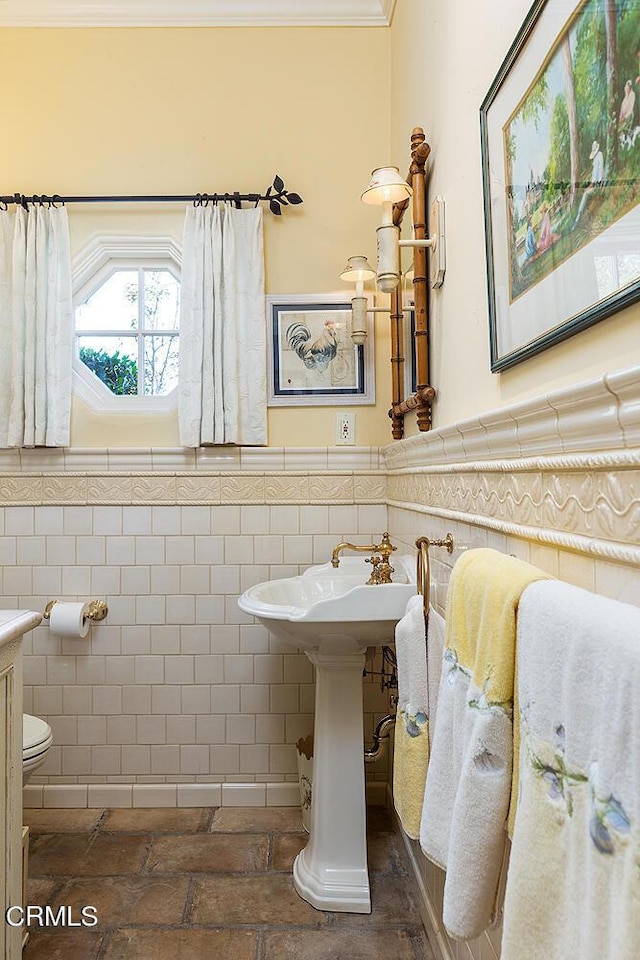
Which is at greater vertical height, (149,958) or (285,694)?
(285,694)

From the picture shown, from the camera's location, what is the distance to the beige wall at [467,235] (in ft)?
2.74

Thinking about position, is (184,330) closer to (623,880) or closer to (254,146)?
(254,146)

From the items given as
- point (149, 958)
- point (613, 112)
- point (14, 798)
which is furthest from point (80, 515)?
point (613, 112)

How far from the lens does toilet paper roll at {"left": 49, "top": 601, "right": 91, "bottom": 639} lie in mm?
2295

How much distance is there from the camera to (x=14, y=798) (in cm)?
133

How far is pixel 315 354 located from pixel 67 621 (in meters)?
1.38

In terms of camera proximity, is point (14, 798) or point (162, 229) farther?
point (162, 229)

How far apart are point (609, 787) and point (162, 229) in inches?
98.0

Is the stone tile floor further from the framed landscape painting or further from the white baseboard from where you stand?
the framed landscape painting

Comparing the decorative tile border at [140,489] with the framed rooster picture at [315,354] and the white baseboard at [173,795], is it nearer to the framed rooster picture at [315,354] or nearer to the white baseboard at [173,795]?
the framed rooster picture at [315,354]

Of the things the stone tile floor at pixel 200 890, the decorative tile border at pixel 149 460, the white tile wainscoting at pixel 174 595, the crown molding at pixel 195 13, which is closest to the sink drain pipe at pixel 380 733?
the stone tile floor at pixel 200 890

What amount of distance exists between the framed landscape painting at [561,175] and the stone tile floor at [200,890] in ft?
5.17

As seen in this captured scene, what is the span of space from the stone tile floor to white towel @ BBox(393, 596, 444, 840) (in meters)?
0.72

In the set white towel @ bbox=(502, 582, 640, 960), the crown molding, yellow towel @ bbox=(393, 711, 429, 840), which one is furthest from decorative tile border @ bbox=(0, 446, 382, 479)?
white towel @ bbox=(502, 582, 640, 960)
